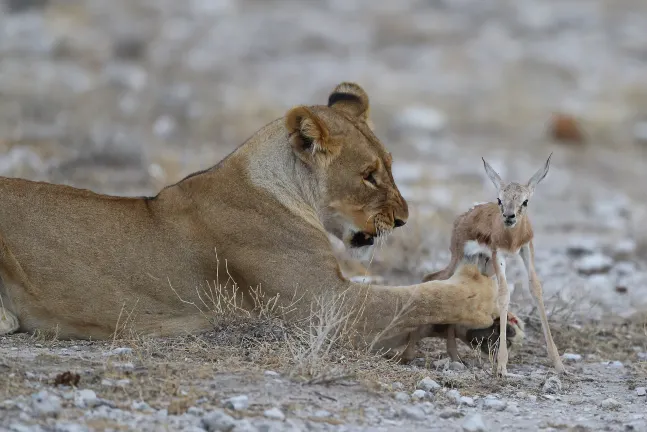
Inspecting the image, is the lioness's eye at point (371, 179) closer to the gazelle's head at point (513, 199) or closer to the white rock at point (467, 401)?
the gazelle's head at point (513, 199)

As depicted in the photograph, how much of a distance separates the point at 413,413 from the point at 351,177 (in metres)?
1.76

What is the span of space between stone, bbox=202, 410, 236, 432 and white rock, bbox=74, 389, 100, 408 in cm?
51

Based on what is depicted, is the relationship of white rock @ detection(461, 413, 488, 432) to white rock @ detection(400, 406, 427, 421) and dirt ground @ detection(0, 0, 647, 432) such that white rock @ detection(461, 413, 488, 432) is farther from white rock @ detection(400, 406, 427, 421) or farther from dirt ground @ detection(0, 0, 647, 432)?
white rock @ detection(400, 406, 427, 421)

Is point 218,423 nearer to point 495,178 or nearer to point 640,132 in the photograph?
point 495,178

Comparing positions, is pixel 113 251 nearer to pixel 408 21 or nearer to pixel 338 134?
pixel 338 134

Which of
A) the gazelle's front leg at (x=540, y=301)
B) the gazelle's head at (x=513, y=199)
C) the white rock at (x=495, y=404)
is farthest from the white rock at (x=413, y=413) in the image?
the gazelle's front leg at (x=540, y=301)

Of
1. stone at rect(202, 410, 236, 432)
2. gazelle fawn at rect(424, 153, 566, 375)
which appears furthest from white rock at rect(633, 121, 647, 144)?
stone at rect(202, 410, 236, 432)

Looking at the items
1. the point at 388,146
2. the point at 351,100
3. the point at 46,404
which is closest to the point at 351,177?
the point at 351,100

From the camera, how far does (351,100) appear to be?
7555mm

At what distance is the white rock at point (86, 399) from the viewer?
5301mm

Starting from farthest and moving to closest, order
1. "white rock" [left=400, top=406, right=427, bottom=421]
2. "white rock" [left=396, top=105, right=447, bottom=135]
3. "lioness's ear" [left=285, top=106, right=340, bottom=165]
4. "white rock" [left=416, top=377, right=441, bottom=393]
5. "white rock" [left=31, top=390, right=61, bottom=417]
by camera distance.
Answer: "white rock" [left=396, top=105, right=447, bottom=135] → "lioness's ear" [left=285, top=106, right=340, bottom=165] → "white rock" [left=416, top=377, right=441, bottom=393] → "white rock" [left=400, top=406, right=427, bottom=421] → "white rock" [left=31, top=390, right=61, bottom=417]

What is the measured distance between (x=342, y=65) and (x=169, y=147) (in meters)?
7.22

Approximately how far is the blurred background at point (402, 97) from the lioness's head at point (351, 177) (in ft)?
7.58

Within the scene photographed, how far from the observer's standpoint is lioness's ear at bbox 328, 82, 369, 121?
748 centimetres
